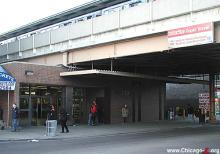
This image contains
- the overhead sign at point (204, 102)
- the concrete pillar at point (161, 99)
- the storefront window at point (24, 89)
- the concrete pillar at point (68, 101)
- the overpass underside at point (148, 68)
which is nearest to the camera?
the overpass underside at point (148, 68)

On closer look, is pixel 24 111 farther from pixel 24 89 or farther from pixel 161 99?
pixel 161 99

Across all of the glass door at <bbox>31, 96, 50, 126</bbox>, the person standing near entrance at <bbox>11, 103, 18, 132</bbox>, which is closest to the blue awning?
the person standing near entrance at <bbox>11, 103, 18, 132</bbox>

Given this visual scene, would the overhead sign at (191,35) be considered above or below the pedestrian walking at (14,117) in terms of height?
above

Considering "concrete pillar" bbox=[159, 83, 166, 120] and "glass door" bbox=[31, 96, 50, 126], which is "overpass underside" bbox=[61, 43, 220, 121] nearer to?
"concrete pillar" bbox=[159, 83, 166, 120]

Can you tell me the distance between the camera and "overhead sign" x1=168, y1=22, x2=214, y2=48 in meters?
21.9

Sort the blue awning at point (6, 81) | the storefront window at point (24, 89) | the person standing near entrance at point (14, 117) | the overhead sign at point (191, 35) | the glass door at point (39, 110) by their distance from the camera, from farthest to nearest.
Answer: the glass door at point (39, 110) → the storefront window at point (24, 89) → the blue awning at point (6, 81) → the person standing near entrance at point (14, 117) → the overhead sign at point (191, 35)

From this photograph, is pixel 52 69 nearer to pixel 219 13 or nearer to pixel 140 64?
pixel 140 64

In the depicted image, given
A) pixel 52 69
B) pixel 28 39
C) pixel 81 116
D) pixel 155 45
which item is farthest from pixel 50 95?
pixel 155 45

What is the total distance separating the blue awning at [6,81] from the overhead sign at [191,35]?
1081 cm

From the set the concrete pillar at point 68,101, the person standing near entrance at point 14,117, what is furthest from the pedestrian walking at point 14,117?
the concrete pillar at point 68,101

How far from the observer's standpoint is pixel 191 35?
22.8m

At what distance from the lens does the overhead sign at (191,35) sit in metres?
21.9

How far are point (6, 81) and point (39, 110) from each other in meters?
4.51

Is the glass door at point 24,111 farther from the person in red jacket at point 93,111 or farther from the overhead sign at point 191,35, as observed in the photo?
the overhead sign at point 191,35
